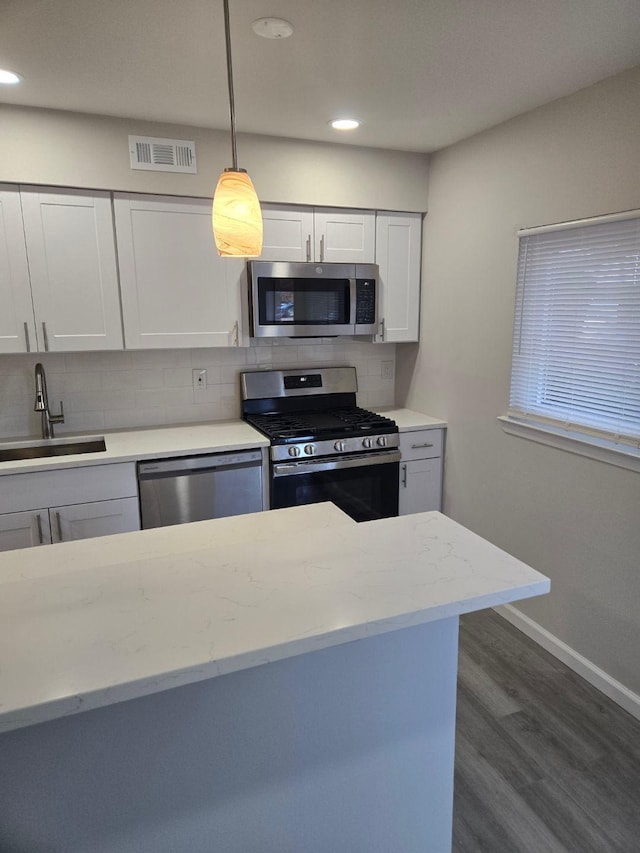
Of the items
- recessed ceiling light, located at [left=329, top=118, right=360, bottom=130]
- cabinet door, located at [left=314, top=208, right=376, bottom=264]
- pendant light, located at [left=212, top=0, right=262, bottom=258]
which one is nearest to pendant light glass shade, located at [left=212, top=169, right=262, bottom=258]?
pendant light, located at [left=212, top=0, right=262, bottom=258]

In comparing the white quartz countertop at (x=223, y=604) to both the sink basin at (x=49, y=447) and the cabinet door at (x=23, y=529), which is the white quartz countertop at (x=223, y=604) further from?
the sink basin at (x=49, y=447)

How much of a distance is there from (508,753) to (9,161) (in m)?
3.26

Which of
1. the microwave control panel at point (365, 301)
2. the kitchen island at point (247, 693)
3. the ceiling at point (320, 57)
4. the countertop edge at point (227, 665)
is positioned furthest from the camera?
the microwave control panel at point (365, 301)

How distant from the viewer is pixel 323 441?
117 inches

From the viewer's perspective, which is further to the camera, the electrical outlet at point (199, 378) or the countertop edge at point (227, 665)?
the electrical outlet at point (199, 378)

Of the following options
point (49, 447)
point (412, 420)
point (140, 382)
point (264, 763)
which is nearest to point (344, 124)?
point (412, 420)

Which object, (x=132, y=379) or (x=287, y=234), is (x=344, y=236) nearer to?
(x=287, y=234)

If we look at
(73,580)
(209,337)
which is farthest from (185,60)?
(73,580)

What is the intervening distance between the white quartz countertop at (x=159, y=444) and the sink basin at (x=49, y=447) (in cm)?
5

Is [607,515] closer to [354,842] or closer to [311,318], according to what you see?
[354,842]

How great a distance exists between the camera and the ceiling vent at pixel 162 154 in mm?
2641

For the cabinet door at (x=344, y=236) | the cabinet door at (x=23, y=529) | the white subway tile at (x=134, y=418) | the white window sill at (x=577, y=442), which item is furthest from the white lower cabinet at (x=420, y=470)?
the cabinet door at (x=23, y=529)

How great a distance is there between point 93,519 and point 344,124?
2303mm

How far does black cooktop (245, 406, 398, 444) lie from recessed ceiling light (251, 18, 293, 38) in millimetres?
1753
